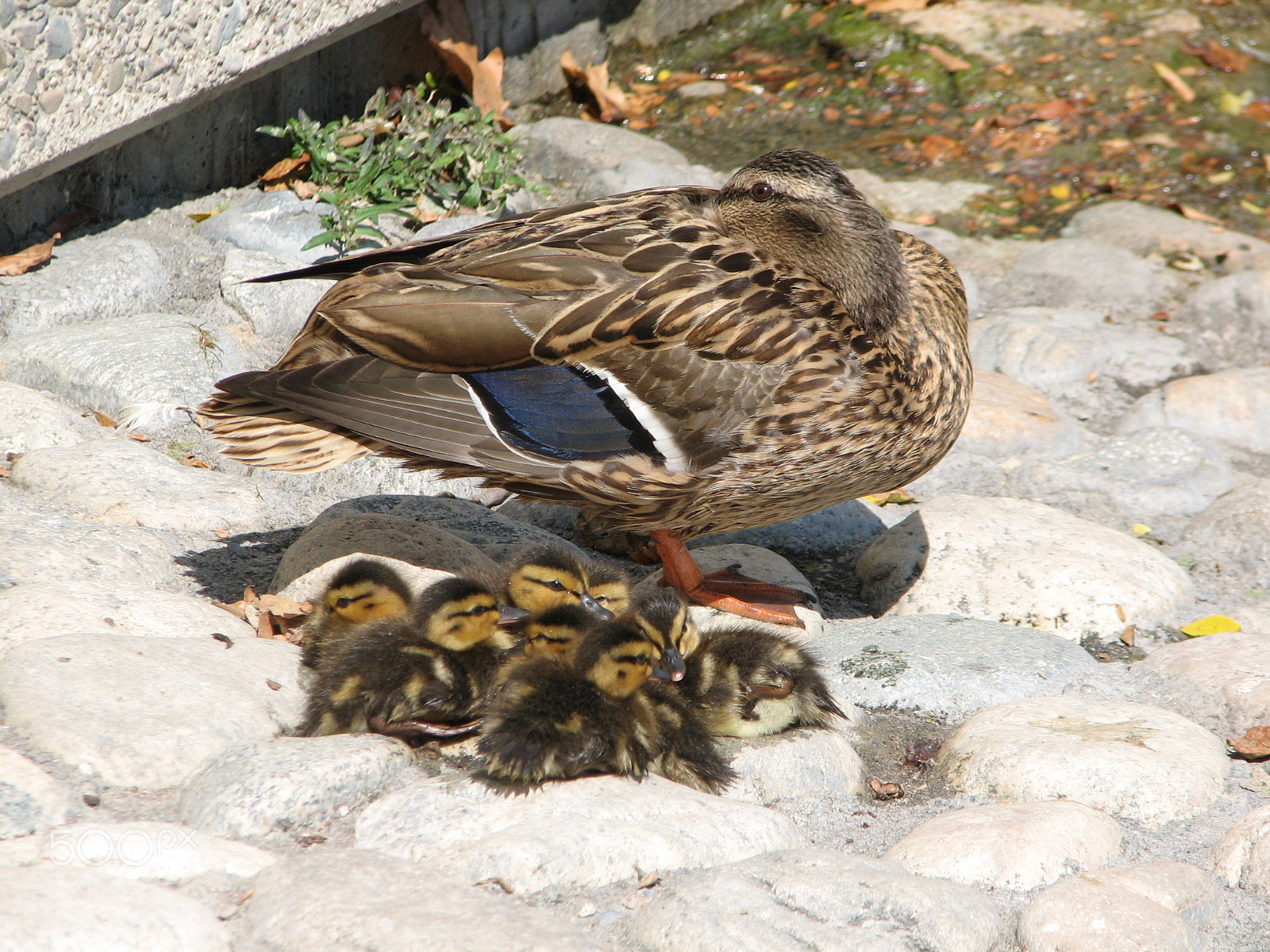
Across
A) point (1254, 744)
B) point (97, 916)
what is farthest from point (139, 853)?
point (1254, 744)

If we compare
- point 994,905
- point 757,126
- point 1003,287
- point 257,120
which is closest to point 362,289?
point 994,905

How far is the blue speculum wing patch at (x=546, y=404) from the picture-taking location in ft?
11.7

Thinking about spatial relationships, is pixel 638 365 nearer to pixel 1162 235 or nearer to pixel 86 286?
pixel 86 286

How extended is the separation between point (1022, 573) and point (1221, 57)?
18.1 ft

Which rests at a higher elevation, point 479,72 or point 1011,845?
point 479,72

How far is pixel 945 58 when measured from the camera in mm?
8258

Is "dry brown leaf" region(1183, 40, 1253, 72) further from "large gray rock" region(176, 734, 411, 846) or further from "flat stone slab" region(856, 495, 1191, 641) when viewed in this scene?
"large gray rock" region(176, 734, 411, 846)

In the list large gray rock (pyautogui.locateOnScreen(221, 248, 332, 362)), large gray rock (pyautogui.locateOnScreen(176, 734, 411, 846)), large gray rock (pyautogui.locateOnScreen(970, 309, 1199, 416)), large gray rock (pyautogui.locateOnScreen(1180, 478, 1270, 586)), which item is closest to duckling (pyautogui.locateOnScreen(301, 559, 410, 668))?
large gray rock (pyautogui.locateOnScreen(176, 734, 411, 846))

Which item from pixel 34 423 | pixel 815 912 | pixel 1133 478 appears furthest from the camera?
pixel 1133 478

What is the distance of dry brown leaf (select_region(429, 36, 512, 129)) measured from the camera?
6867 mm

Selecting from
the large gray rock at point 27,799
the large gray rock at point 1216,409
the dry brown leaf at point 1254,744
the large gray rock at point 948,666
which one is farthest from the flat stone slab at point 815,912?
the large gray rock at point 1216,409

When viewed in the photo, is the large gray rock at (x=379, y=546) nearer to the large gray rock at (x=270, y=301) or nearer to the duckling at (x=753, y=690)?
the duckling at (x=753, y=690)

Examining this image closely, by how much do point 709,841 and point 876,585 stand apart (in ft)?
6.14

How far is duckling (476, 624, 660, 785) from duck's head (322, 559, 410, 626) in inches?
22.4
